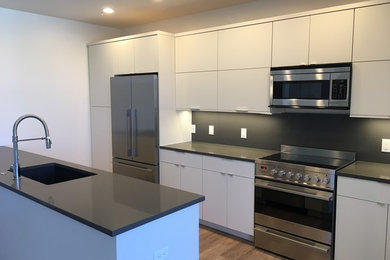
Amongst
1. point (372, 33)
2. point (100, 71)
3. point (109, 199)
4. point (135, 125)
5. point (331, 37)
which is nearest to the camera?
point (109, 199)

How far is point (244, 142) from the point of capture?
12.6 feet

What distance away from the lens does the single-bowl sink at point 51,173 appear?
2684mm

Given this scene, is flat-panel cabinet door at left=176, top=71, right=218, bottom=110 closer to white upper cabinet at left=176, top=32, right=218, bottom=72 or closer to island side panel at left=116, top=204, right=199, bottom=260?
white upper cabinet at left=176, top=32, right=218, bottom=72

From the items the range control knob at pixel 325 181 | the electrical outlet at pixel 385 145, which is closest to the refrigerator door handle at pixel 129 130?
the range control knob at pixel 325 181

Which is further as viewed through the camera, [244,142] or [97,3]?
[244,142]

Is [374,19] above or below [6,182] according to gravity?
above

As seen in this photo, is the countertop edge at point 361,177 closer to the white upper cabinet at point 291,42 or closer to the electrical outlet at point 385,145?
the electrical outlet at point 385,145

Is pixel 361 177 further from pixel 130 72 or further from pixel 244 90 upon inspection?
pixel 130 72

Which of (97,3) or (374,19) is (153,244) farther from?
(97,3)

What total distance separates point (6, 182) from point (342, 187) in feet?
8.45

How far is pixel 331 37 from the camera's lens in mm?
2795

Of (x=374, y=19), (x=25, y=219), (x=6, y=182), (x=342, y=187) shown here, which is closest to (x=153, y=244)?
(x=25, y=219)

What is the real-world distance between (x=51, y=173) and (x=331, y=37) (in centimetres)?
279

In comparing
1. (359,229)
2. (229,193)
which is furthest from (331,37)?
(229,193)
